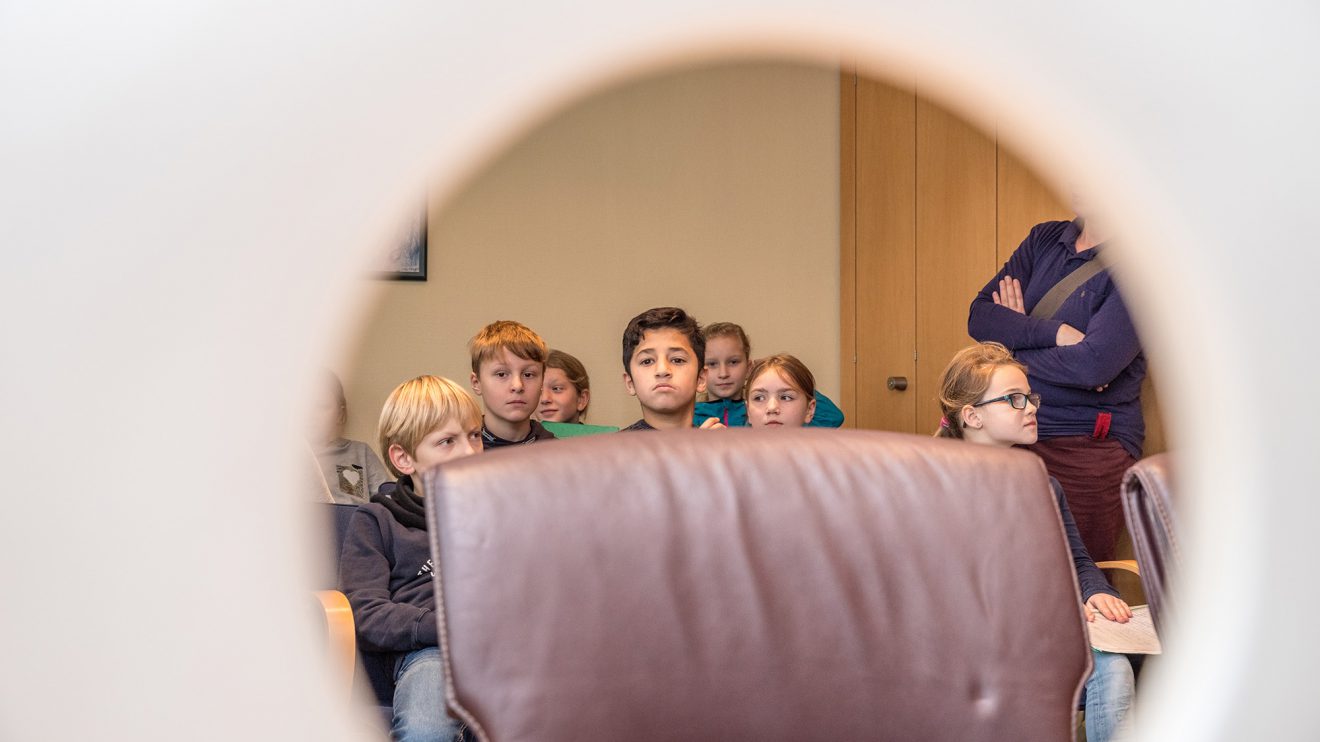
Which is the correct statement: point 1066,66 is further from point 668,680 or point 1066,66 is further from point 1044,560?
point 668,680

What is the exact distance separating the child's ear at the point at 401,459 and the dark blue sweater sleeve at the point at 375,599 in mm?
152

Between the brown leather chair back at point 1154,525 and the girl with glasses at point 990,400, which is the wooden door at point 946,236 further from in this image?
the brown leather chair back at point 1154,525

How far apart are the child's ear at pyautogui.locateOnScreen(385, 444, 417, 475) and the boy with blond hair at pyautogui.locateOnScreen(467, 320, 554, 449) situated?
490 millimetres

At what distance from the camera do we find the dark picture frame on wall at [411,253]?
155 inches

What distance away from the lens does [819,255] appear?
439cm

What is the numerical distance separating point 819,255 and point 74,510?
12.9 ft

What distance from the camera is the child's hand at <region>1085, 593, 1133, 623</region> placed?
1.63 meters

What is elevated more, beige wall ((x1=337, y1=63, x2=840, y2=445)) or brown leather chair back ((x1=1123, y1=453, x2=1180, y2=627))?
beige wall ((x1=337, y1=63, x2=840, y2=445))

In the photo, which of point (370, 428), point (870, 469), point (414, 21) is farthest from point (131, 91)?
point (370, 428)

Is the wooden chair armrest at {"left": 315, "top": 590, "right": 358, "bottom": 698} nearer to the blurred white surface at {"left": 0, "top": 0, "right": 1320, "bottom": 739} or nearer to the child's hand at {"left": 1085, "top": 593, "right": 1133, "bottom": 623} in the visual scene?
the blurred white surface at {"left": 0, "top": 0, "right": 1320, "bottom": 739}

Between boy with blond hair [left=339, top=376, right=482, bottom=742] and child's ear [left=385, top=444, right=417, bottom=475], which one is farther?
child's ear [left=385, top=444, right=417, bottom=475]

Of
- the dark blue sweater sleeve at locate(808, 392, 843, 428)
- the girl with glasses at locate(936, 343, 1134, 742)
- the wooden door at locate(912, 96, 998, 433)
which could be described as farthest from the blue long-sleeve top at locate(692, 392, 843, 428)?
the girl with glasses at locate(936, 343, 1134, 742)

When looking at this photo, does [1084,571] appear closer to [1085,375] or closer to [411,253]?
[1085,375]

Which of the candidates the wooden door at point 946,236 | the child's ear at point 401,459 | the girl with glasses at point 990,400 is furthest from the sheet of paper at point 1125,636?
the wooden door at point 946,236
